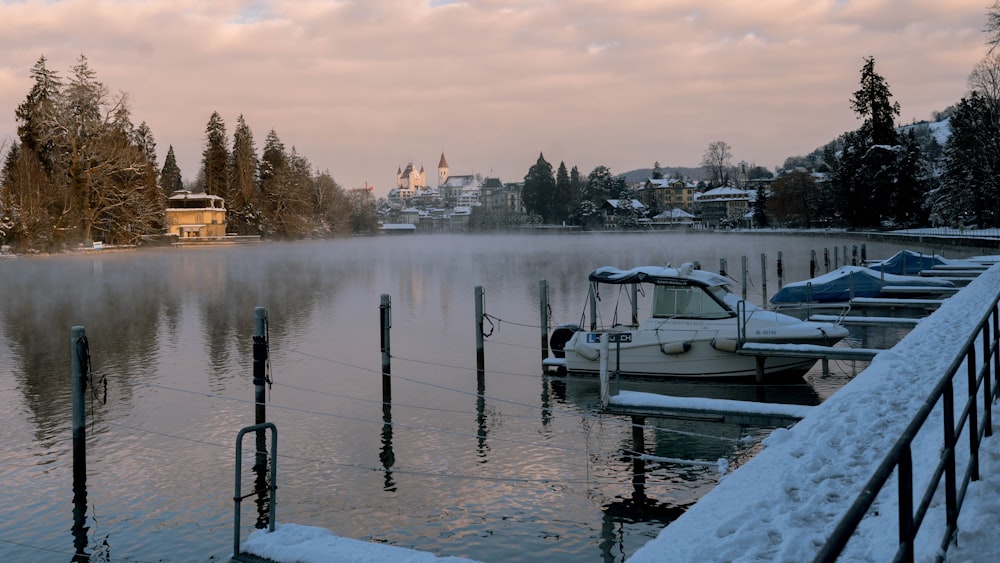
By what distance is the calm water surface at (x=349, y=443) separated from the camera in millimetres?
12828

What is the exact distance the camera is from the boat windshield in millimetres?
22422

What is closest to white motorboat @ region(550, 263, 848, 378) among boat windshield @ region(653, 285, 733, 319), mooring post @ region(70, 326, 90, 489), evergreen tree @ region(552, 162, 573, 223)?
boat windshield @ region(653, 285, 733, 319)

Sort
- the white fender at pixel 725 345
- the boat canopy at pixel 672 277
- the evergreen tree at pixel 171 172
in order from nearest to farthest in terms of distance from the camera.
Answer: the white fender at pixel 725 345, the boat canopy at pixel 672 277, the evergreen tree at pixel 171 172

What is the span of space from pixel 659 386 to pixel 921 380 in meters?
9.82

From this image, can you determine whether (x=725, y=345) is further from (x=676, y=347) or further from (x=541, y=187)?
(x=541, y=187)

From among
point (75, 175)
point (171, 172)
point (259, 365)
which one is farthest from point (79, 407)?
point (171, 172)

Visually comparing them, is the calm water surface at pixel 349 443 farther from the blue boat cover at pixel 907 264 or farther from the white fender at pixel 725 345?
the blue boat cover at pixel 907 264

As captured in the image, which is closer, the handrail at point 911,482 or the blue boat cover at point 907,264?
the handrail at point 911,482

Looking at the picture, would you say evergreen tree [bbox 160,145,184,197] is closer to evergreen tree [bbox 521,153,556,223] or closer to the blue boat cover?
evergreen tree [bbox 521,153,556,223]

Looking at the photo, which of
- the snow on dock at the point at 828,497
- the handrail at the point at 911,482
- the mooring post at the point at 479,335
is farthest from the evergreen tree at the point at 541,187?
the handrail at the point at 911,482

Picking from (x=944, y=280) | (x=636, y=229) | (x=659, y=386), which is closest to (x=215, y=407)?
(x=659, y=386)

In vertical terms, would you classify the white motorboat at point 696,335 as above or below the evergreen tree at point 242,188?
below

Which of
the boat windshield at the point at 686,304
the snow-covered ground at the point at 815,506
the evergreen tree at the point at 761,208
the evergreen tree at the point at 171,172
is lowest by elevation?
the snow-covered ground at the point at 815,506

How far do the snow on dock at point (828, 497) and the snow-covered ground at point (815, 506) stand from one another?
11 millimetres
